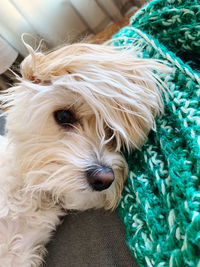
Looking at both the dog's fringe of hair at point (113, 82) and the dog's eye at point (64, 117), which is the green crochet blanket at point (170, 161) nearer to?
the dog's fringe of hair at point (113, 82)

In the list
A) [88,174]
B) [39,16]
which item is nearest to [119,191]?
[88,174]

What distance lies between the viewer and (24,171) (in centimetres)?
84

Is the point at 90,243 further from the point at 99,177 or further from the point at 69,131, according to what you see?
the point at 69,131

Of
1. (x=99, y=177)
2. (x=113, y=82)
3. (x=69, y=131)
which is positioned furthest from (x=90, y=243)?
(x=113, y=82)

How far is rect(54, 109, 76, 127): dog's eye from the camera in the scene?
82cm

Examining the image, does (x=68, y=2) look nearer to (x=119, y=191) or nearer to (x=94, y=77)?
(x=94, y=77)

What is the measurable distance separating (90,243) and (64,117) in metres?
0.41

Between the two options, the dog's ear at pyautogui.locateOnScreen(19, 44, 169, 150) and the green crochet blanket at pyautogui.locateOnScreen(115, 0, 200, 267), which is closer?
the green crochet blanket at pyautogui.locateOnScreen(115, 0, 200, 267)

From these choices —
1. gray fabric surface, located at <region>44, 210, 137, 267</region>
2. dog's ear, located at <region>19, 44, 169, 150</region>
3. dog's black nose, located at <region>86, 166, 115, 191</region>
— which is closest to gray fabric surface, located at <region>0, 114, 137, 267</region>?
A: gray fabric surface, located at <region>44, 210, 137, 267</region>

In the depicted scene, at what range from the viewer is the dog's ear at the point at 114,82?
726 millimetres

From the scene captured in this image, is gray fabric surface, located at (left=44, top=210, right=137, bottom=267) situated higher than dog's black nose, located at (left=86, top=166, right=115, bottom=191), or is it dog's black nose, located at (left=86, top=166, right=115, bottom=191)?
dog's black nose, located at (left=86, top=166, right=115, bottom=191)

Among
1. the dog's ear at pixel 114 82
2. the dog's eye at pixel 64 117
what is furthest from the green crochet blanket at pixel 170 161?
the dog's eye at pixel 64 117

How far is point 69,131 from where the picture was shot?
83cm

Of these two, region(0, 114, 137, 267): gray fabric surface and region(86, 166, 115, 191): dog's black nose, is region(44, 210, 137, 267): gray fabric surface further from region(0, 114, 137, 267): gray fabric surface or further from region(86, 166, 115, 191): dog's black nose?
region(86, 166, 115, 191): dog's black nose
